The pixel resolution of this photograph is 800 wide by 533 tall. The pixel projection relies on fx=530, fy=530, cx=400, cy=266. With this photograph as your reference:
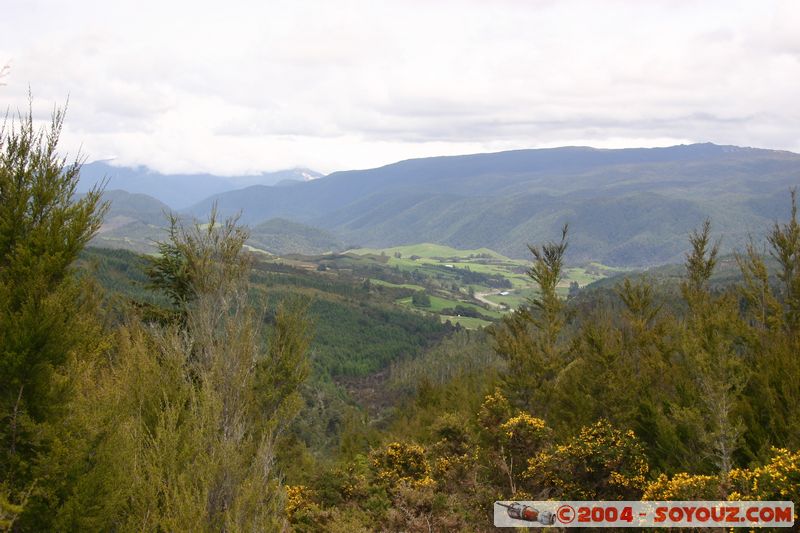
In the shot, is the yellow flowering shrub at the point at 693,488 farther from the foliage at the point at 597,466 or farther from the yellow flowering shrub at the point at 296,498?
the yellow flowering shrub at the point at 296,498

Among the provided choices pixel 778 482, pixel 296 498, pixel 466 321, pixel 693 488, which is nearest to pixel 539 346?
pixel 296 498

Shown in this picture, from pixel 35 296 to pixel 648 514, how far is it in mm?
13956

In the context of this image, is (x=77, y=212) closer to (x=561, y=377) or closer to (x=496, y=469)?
(x=496, y=469)

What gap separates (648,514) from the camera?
12617 mm

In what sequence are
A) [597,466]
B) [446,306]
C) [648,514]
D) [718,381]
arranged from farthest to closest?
[446,306], [597,466], [718,381], [648,514]

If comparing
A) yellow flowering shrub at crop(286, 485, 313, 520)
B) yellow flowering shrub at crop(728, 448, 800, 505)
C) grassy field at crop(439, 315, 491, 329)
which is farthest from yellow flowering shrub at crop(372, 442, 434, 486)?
grassy field at crop(439, 315, 491, 329)

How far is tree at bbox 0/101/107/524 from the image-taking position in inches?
364

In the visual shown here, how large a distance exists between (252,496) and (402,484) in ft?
30.2

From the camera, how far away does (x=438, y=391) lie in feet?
157

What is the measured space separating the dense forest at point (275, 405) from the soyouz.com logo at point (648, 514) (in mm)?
339

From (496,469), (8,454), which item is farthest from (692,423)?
(8,454)

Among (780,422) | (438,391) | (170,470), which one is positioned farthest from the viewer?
(438,391)

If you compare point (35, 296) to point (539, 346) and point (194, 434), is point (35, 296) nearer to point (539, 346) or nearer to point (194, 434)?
point (194, 434)

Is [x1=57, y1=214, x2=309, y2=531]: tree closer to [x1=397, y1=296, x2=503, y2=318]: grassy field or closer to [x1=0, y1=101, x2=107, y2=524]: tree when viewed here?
[x1=0, y1=101, x2=107, y2=524]: tree
